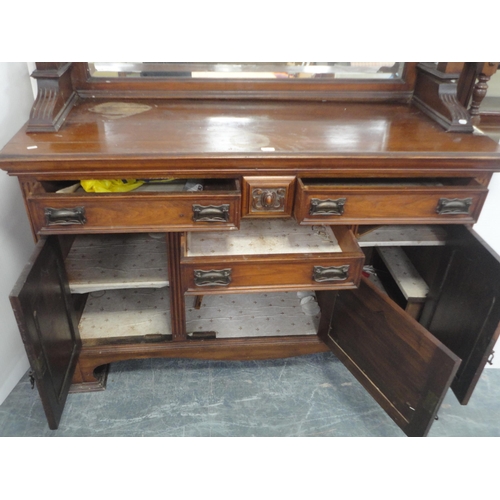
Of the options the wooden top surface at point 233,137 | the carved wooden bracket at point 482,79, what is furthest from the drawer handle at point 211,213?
the carved wooden bracket at point 482,79

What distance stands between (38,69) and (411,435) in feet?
4.62

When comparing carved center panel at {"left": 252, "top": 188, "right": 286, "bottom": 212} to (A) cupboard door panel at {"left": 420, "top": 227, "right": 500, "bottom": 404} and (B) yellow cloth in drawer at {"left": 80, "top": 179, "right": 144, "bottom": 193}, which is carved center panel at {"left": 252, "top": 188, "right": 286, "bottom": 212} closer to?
(B) yellow cloth in drawer at {"left": 80, "top": 179, "right": 144, "bottom": 193}

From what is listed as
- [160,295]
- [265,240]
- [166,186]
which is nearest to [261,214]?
[265,240]

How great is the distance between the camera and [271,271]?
46.9 inches

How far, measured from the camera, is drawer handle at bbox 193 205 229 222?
1095 millimetres

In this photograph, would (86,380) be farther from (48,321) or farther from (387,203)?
(387,203)

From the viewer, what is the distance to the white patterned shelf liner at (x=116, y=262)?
1.32 meters

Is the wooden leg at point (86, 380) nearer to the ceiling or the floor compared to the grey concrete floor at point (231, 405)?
nearer to the ceiling

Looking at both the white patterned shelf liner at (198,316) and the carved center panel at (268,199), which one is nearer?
the carved center panel at (268,199)

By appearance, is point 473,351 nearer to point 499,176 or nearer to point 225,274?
point 499,176

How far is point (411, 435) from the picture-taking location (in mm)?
1212

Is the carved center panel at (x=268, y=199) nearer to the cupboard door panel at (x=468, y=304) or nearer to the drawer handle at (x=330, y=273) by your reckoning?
the drawer handle at (x=330, y=273)

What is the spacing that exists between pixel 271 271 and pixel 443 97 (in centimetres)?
70

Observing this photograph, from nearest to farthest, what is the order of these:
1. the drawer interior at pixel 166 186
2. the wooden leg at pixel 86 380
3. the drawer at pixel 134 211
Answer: the drawer at pixel 134 211 → the drawer interior at pixel 166 186 → the wooden leg at pixel 86 380
